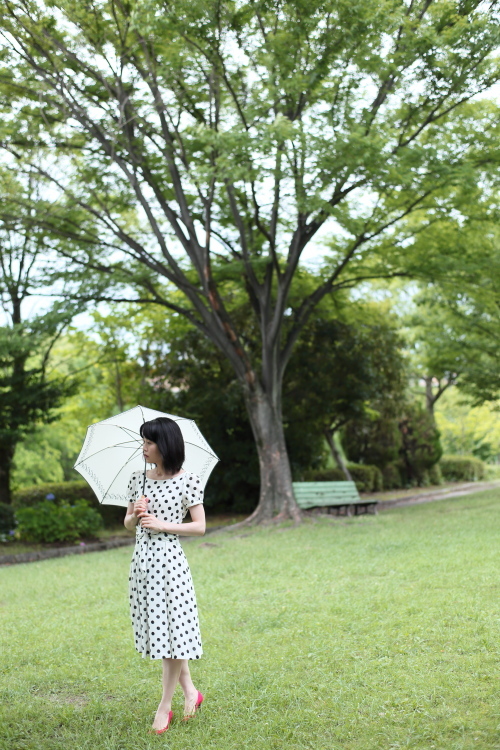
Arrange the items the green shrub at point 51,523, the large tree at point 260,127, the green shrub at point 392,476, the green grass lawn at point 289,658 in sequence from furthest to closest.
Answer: the green shrub at point 392,476 → the green shrub at point 51,523 → the large tree at point 260,127 → the green grass lawn at point 289,658

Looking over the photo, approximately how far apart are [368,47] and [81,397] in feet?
46.9

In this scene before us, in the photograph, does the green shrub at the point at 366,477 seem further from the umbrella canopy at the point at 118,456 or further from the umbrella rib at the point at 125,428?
the umbrella rib at the point at 125,428

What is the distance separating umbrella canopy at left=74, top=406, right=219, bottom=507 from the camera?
4.20 metres

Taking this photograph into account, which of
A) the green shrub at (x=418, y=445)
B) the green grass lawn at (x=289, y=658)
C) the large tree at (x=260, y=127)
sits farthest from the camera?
the green shrub at (x=418, y=445)

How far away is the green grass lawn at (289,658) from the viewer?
359 cm

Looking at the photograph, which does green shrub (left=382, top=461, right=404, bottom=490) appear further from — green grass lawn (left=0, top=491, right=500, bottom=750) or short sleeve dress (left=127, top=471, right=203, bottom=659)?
short sleeve dress (left=127, top=471, right=203, bottom=659)

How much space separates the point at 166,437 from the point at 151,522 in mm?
450

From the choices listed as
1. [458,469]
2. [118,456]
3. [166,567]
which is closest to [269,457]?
[118,456]

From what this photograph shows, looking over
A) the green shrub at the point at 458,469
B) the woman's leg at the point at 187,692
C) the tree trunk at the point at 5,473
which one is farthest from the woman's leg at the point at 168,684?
the green shrub at the point at 458,469

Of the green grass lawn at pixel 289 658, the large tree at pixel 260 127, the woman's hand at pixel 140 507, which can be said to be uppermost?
the large tree at pixel 260 127

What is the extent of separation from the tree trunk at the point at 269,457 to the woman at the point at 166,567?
9.76 meters

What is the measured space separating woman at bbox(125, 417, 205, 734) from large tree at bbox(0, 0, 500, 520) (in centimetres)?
681

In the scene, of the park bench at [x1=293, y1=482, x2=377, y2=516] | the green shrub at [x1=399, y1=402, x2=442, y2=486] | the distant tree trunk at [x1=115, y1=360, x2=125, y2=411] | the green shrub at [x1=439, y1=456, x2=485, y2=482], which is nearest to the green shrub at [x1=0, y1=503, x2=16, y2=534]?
the distant tree trunk at [x1=115, y1=360, x2=125, y2=411]

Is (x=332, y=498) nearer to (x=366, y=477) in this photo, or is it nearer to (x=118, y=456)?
(x=366, y=477)
